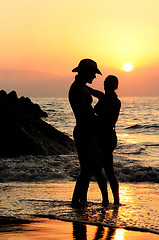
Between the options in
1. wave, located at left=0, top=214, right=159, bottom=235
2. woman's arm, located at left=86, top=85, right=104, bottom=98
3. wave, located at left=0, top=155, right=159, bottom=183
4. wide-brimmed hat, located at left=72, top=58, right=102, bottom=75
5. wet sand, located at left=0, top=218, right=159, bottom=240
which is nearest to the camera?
wet sand, located at left=0, top=218, right=159, bottom=240

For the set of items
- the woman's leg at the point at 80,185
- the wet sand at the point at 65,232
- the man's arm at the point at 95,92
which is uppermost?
the man's arm at the point at 95,92

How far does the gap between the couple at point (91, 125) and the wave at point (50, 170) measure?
3.48 metres

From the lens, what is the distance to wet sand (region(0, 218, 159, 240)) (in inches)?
176

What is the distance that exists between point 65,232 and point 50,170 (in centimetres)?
554

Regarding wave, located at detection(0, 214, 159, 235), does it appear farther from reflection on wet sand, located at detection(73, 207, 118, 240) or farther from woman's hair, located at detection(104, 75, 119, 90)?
woman's hair, located at detection(104, 75, 119, 90)

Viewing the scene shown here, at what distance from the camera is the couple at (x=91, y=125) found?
571 centimetres

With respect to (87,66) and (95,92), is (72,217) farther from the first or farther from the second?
(87,66)

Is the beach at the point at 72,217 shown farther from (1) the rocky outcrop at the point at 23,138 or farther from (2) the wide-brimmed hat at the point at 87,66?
(1) the rocky outcrop at the point at 23,138

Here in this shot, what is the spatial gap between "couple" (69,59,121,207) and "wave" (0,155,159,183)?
3.48 metres

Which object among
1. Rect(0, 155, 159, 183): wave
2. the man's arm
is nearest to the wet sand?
the man's arm

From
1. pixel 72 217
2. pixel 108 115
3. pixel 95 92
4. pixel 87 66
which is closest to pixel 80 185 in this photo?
pixel 72 217

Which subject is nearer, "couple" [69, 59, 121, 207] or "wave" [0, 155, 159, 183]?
"couple" [69, 59, 121, 207]

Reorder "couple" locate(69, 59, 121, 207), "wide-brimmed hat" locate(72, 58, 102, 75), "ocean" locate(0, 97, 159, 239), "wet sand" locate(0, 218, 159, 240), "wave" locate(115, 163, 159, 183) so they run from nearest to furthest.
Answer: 1. "wet sand" locate(0, 218, 159, 240)
2. "ocean" locate(0, 97, 159, 239)
3. "couple" locate(69, 59, 121, 207)
4. "wide-brimmed hat" locate(72, 58, 102, 75)
5. "wave" locate(115, 163, 159, 183)

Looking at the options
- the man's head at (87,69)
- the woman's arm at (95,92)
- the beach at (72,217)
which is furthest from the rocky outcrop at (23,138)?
the man's head at (87,69)
